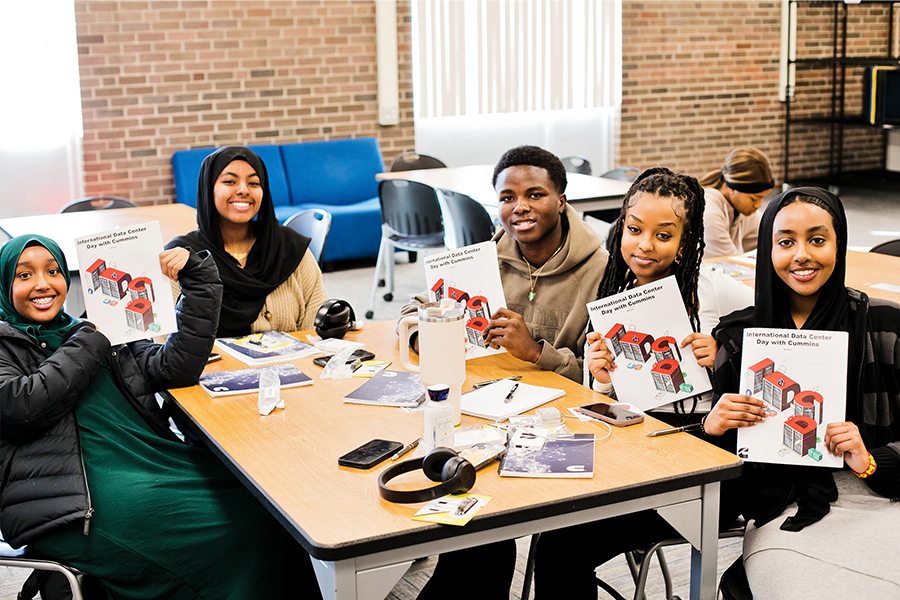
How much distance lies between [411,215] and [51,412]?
147 inches

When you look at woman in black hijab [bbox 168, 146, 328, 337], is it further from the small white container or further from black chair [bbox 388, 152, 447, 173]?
black chair [bbox 388, 152, 447, 173]

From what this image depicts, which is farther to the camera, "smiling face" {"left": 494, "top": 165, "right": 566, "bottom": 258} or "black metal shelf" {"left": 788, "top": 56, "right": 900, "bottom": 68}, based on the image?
"black metal shelf" {"left": 788, "top": 56, "right": 900, "bottom": 68}

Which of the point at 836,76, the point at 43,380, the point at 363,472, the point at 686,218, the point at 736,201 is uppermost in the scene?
the point at 836,76

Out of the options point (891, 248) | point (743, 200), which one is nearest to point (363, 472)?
point (891, 248)

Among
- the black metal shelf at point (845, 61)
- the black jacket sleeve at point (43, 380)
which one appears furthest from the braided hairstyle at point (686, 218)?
the black metal shelf at point (845, 61)

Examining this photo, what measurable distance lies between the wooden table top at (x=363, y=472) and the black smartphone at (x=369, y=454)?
0.06 feet

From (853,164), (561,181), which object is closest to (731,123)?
(853,164)

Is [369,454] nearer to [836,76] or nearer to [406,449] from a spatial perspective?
[406,449]

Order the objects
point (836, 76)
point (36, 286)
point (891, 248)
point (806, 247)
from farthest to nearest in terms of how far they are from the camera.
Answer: point (836, 76), point (891, 248), point (36, 286), point (806, 247)

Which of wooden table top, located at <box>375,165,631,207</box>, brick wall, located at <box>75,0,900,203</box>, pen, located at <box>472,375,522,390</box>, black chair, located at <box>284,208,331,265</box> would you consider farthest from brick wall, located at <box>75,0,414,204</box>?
pen, located at <box>472,375,522,390</box>

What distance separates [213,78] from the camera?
7.55 metres

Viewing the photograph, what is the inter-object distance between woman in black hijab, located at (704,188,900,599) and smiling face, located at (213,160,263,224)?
1597 mm

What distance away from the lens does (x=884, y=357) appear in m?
1.94

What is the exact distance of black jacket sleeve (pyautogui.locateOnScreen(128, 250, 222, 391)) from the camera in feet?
7.77
